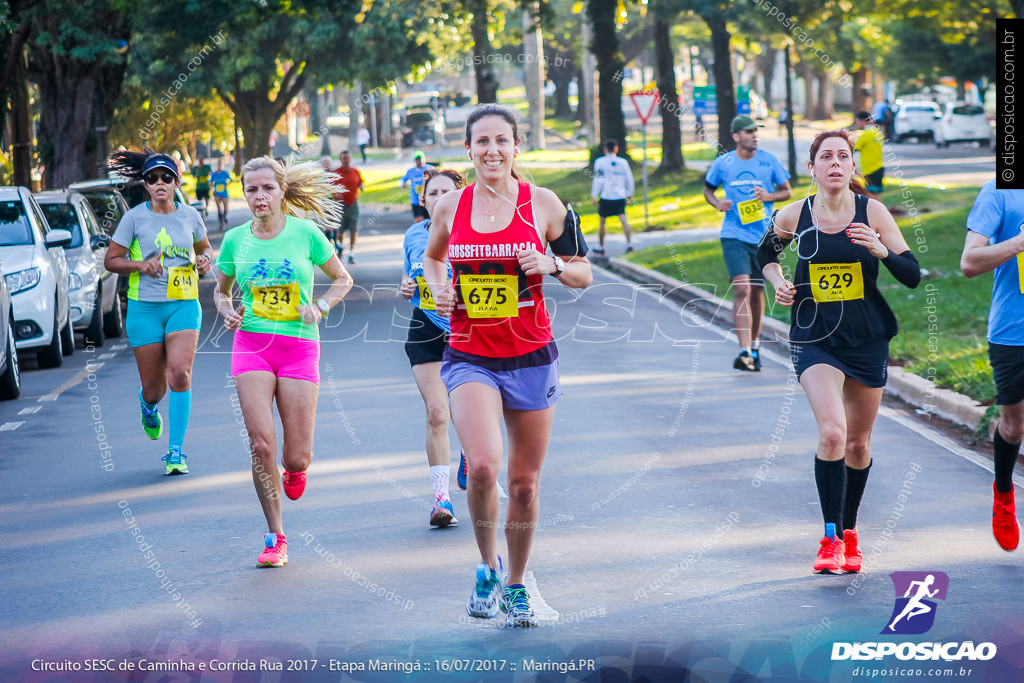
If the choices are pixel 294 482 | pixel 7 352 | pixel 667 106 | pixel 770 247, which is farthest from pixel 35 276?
pixel 667 106

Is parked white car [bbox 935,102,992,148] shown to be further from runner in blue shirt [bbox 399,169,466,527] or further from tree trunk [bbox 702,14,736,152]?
runner in blue shirt [bbox 399,169,466,527]

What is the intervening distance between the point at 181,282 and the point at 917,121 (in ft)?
191

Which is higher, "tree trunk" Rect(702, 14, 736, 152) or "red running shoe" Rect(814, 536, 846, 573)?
"tree trunk" Rect(702, 14, 736, 152)

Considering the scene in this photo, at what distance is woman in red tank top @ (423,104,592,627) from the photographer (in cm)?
543

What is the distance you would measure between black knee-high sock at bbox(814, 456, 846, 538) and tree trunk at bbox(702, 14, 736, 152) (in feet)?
113

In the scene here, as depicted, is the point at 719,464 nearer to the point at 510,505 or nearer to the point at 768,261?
the point at 768,261

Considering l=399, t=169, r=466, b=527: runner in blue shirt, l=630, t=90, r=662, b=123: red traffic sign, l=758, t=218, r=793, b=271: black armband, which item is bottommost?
l=399, t=169, r=466, b=527: runner in blue shirt

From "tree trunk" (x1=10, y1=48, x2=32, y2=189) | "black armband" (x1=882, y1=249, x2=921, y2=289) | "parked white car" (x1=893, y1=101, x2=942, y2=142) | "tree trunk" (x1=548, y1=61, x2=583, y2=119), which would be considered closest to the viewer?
"black armband" (x1=882, y1=249, x2=921, y2=289)

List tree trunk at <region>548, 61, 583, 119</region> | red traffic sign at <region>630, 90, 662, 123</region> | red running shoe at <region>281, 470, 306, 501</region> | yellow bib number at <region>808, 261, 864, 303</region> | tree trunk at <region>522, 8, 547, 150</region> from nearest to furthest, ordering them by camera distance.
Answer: yellow bib number at <region>808, 261, 864, 303</region> → red running shoe at <region>281, 470, 306, 501</region> → red traffic sign at <region>630, 90, 662, 123</region> → tree trunk at <region>522, 8, 547, 150</region> → tree trunk at <region>548, 61, 583, 119</region>

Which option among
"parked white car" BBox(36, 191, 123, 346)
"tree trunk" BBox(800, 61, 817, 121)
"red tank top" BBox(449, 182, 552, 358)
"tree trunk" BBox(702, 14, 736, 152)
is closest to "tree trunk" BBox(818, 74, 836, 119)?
"tree trunk" BBox(800, 61, 817, 121)

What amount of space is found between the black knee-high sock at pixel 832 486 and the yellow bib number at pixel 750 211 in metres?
6.31

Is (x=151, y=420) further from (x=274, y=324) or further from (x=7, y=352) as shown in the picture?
(x=7, y=352)

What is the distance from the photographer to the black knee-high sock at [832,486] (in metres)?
6.34

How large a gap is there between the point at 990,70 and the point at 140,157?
58401 millimetres
